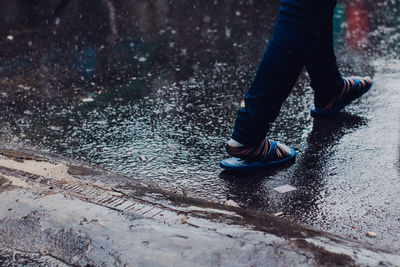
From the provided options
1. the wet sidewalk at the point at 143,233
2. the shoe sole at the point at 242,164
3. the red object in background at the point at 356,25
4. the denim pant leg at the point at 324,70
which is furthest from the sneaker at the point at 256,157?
the red object in background at the point at 356,25

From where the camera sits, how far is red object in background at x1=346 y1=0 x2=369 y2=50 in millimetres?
5044

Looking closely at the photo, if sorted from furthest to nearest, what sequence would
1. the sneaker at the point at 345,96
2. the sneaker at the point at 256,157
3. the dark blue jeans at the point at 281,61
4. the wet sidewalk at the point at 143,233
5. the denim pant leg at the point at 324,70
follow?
the sneaker at the point at 345,96 → the denim pant leg at the point at 324,70 → the sneaker at the point at 256,157 → the dark blue jeans at the point at 281,61 → the wet sidewalk at the point at 143,233

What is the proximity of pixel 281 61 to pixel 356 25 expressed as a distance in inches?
147

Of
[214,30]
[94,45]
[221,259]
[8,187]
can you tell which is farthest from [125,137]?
[214,30]

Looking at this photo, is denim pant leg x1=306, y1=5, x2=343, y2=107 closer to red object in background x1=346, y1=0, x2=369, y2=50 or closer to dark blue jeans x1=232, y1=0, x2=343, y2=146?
dark blue jeans x1=232, y1=0, x2=343, y2=146

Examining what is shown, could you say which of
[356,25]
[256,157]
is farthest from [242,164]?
[356,25]

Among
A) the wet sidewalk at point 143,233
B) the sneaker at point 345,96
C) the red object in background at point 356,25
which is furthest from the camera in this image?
the red object in background at point 356,25

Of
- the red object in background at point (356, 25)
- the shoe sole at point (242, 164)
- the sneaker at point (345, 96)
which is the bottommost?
the shoe sole at point (242, 164)

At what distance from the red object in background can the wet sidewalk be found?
11.0 ft

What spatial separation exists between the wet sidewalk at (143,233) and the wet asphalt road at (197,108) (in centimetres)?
27

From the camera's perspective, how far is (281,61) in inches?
95.3

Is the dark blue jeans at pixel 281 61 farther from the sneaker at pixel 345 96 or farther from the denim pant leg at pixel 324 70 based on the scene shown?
the sneaker at pixel 345 96

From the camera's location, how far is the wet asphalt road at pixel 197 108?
246cm

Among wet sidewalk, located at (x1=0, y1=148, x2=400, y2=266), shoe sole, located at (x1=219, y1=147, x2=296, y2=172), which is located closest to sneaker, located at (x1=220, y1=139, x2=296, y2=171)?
shoe sole, located at (x1=219, y1=147, x2=296, y2=172)
